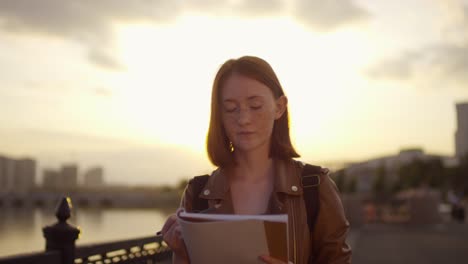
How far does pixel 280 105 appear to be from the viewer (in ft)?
7.91

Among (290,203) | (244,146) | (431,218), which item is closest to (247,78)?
(244,146)

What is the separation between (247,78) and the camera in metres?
2.30

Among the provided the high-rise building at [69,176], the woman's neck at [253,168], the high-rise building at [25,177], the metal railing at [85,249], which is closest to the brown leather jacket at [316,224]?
the woman's neck at [253,168]

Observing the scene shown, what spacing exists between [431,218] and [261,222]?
24.8 meters

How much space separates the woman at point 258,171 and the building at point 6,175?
14295 centimetres

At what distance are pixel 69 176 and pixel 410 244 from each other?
13353 centimetres

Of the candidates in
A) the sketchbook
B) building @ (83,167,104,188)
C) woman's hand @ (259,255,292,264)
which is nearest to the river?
building @ (83,167,104,188)

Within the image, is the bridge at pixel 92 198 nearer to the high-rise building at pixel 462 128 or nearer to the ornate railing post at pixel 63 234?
the high-rise building at pixel 462 128

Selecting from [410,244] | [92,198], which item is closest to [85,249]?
[410,244]

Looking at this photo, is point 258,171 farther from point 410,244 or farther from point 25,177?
point 25,177

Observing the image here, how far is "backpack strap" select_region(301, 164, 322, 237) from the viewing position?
219 cm

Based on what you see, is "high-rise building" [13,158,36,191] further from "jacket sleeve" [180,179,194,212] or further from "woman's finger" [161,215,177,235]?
"woman's finger" [161,215,177,235]

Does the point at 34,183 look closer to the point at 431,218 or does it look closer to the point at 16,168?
the point at 16,168

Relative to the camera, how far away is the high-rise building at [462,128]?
368 feet
